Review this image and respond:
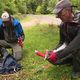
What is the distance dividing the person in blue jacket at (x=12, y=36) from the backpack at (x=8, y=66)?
2.96 ft

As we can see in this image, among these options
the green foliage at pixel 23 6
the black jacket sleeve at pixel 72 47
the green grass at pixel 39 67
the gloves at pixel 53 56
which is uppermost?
the black jacket sleeve at pixel 72 47

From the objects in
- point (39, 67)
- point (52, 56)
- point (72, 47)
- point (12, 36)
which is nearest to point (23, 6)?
point (12, 36)

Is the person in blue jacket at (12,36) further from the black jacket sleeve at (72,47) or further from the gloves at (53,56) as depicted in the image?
the black jacket sleeve at (72,47)

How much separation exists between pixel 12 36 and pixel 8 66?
5.41 feet

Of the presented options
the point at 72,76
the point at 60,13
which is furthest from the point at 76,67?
the point at 60,13

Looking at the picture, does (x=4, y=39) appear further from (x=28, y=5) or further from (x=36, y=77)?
(x=28, y=5)

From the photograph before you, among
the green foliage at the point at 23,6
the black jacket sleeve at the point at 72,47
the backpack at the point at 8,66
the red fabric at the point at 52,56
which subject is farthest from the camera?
the green foliage at the point at 23,6

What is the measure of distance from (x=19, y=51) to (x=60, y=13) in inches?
136

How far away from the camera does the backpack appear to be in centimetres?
740

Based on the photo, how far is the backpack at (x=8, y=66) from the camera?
24.3 feet

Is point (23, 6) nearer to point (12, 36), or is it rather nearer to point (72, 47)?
point (12, 36)

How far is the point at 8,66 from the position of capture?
748 centimetres

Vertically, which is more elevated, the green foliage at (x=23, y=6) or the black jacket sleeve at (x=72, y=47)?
the black jacket sleeve at (x=72, y=47)

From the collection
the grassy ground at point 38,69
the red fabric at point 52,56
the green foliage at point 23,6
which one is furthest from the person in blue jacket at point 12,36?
the green foliage at point 23,6
